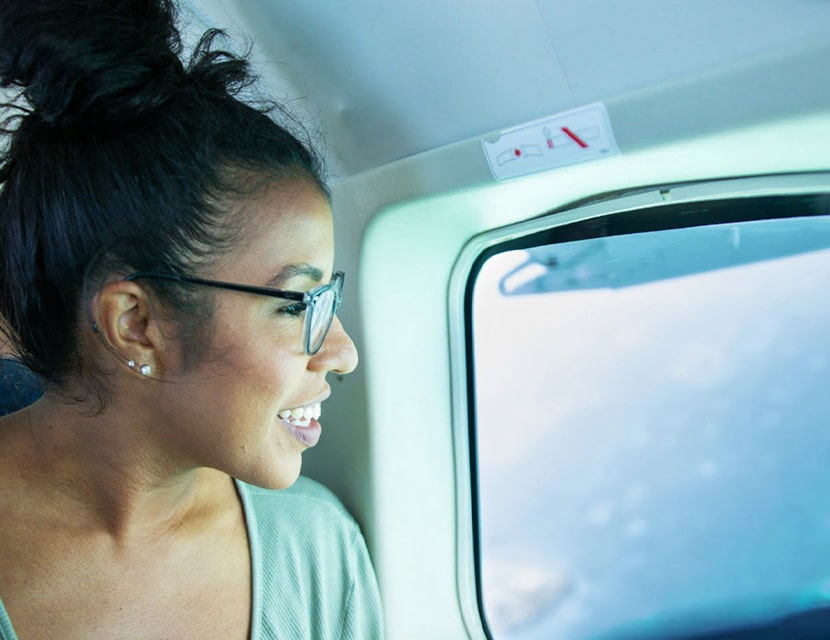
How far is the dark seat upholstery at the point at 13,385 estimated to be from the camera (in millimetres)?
1548

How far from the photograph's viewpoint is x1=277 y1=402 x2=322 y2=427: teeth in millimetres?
1332

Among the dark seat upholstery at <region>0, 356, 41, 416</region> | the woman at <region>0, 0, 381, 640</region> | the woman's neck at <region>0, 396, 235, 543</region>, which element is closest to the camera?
the woman at <region>0, 0, 381, 640</region>

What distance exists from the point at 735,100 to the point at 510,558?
136 cm

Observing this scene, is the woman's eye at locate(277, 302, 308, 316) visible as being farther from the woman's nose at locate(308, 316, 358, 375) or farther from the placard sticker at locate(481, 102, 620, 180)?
the placard sticker at locate(481, 102, 620, 180)

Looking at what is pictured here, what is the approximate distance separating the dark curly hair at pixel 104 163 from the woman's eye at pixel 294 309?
12 centimetres

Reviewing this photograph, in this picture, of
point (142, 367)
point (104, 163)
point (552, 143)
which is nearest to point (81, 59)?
point (104, 163)

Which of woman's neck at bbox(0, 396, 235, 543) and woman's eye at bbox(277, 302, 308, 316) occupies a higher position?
woman's eye at bbox(277, 302, 308, 316)

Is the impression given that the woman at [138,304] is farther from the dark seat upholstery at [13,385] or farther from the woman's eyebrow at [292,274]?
the dark seat upholstery at [13,385]

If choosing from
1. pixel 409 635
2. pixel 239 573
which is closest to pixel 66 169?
pixel 239 573

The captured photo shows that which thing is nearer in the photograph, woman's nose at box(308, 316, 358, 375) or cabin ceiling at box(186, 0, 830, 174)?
cabin ceiling at box(186, 0, 830, 174)

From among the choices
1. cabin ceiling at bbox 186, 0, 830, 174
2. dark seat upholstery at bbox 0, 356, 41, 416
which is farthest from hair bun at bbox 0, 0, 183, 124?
dark seat upholstery at bbox 0, 356, 41, 416

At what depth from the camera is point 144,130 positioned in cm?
114

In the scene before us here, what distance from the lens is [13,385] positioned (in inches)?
61.1

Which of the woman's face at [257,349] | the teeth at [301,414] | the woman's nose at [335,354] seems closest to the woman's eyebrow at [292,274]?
the woman's face at [257,349]
